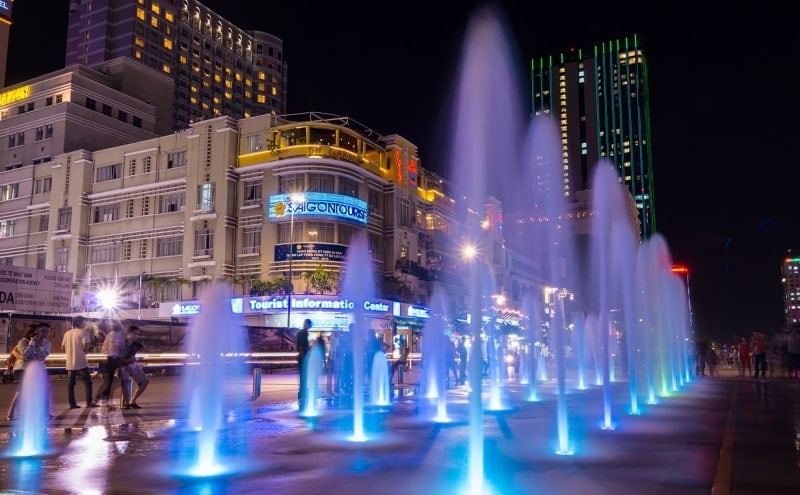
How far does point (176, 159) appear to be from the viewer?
51.8 meters

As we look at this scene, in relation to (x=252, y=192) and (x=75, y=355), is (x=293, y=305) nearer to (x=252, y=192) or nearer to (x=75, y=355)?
(x=252, y=192)

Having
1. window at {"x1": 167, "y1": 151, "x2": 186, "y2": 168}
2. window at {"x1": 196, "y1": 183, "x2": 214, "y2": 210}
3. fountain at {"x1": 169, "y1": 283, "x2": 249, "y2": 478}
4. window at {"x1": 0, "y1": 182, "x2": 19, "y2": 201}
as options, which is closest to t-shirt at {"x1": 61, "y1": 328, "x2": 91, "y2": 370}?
fountain at {"x1": 169, "y1": 283, "x2": 249, "y2": 478}

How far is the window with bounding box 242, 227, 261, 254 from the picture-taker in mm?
48344

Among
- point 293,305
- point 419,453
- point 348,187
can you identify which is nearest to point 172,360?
point 293,305

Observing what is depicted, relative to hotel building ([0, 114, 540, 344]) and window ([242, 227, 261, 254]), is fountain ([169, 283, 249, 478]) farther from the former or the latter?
window ([242, 227, 261, 254])

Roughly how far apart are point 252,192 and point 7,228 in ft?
83.9

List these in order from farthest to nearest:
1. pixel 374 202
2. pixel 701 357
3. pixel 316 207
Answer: pixel 374 202 < pixel 316 207 < pixel 701 357

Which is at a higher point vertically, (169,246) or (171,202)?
(171,202)

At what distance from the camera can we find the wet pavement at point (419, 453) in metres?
6.74

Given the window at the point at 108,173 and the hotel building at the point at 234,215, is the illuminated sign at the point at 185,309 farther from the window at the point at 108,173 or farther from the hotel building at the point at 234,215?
the window at the point at 108,173

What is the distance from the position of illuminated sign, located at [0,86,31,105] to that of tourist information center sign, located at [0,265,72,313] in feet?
126

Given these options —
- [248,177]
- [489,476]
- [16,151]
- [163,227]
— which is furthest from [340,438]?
[16,151]

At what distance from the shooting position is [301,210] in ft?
152

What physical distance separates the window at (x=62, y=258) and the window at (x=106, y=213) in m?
3.50
